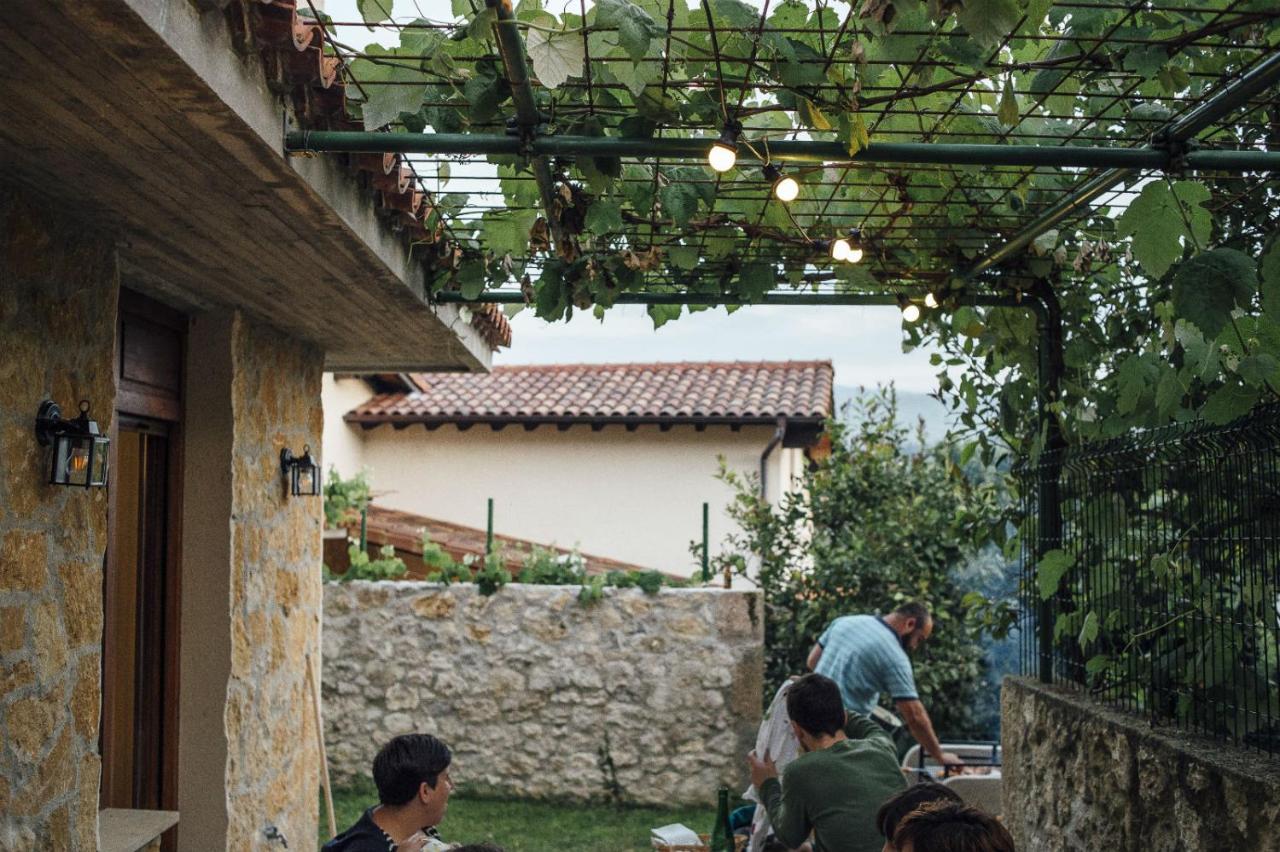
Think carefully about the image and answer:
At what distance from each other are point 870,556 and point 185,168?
669cm

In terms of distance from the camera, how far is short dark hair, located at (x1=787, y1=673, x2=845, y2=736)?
3.84m

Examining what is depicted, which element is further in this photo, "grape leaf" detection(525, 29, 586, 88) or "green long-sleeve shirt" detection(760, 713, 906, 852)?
"green long-sleeve shirt" detection(760, 713, 906, 852)

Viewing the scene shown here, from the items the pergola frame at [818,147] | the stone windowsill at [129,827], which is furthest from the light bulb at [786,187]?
the stone windowsill at [129,827]

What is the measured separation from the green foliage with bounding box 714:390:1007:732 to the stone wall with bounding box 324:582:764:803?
0.63 metres

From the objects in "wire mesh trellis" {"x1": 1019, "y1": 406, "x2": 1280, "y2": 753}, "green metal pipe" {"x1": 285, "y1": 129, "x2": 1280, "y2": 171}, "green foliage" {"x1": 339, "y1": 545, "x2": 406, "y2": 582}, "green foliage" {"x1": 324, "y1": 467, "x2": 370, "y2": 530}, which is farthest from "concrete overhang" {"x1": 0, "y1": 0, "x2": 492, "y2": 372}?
"green foliage" {"x1": 324, "y1": 467, "x2": 370, "y2": 530}

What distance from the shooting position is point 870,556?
28.1ft

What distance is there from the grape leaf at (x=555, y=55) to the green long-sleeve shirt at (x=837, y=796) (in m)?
2.34

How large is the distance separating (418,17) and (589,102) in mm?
456

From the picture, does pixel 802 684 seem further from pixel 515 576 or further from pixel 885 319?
pixel 515 576

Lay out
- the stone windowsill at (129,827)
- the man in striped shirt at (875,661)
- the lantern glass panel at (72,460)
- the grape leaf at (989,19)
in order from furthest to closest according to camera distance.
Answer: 1. the man in striped shirt at (875,661)
2. the stone windowsill at (129,827)
3. the lantern glass panel at (72,460)
4. the grape leaf at (989,19)

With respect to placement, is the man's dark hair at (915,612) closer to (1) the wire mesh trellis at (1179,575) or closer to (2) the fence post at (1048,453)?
(2) the fence post at (1048,453)

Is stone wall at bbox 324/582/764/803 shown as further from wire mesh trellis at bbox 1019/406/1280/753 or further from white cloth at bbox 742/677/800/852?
wire mesh trellis at bbox 1019/406/1280/753

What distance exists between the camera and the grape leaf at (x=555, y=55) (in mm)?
2463

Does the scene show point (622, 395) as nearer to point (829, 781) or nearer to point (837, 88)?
point (829, 781)
